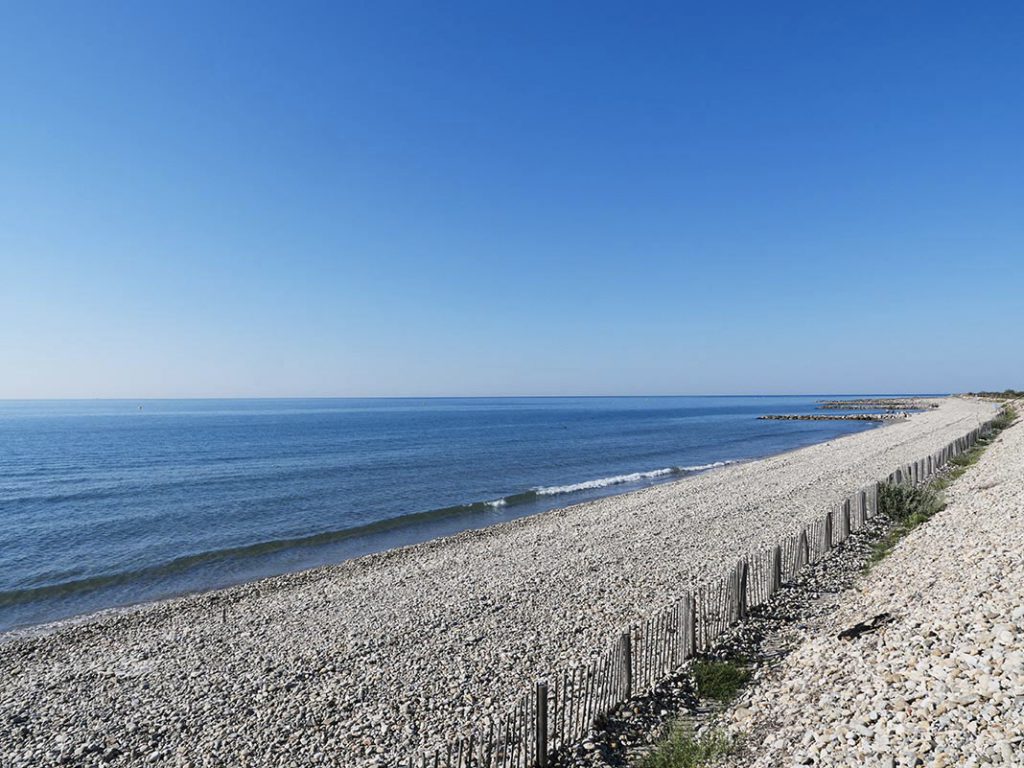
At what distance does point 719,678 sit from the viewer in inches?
413

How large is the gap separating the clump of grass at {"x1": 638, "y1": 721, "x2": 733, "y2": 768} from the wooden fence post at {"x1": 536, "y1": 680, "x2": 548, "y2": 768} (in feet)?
4.82

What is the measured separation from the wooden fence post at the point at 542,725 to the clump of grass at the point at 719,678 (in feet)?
11.5

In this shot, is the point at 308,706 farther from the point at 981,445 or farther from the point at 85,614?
the point at 981,445

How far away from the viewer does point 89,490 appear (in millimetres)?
40062

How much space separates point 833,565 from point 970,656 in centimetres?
919

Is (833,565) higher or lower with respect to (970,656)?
lower

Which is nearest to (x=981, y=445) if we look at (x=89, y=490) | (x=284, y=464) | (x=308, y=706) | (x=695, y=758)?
(x=695, y=758)

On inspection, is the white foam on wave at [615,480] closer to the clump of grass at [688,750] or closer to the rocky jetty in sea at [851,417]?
the clump of grass at [688,750]

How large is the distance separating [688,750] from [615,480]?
3550 centimetres

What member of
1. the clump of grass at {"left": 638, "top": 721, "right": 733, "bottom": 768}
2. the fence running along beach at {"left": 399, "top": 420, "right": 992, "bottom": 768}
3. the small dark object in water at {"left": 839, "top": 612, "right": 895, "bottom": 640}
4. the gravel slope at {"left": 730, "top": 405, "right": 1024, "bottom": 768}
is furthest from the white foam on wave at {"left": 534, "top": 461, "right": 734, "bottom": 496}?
the clump of grass at {"left": 638, "top": 721, "right": 733, "bottom": 768}

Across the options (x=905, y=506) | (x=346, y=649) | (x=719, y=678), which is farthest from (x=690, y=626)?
(x=905, y=506)

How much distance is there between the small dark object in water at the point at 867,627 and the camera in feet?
Result: 34.5

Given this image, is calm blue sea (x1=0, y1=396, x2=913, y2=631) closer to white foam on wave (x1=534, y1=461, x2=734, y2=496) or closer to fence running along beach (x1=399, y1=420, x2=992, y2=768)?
white foam on wave (x1=534, y1=461, x2=734, y2=496)

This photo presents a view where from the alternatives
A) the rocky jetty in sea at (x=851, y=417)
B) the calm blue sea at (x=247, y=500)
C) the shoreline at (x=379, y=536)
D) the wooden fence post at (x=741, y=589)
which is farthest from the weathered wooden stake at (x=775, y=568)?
the rocky jetty in sea at (x=851, y=417)
